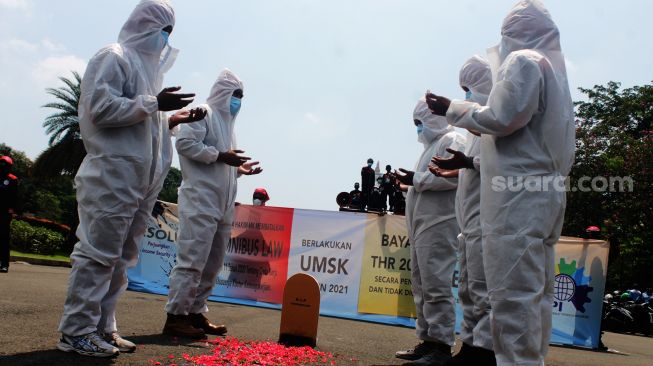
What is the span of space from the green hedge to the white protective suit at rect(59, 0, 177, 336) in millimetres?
19479

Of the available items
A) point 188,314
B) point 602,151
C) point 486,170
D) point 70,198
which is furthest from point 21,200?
point 486,170

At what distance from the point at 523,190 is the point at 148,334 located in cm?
335

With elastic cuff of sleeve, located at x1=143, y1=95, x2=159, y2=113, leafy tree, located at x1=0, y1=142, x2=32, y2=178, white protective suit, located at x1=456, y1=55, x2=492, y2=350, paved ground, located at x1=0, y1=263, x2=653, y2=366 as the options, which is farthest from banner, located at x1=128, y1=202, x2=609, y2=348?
leafy tree, located at x1=0, y1=142, x2=32, y2=178

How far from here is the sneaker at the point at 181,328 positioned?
5230mm

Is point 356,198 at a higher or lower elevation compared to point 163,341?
higher

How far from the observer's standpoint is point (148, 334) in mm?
5285

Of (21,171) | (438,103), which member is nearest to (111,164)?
(438,103)

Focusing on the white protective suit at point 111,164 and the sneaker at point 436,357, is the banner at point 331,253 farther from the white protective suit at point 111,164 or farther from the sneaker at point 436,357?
the white protective suit at point 111,164

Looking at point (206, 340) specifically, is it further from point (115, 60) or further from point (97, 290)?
point (115, 60)

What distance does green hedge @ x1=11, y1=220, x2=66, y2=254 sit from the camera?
21.7m

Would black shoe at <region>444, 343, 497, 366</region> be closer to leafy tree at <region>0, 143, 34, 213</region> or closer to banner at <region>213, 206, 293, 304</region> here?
banner at <region>213, 206, 293, 304</region>

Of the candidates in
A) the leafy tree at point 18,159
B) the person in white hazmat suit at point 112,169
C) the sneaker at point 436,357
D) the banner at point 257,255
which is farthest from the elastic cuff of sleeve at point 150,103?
the leafy tree at point 18,159

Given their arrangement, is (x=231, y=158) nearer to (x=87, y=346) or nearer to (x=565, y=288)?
(x=87, y=346)

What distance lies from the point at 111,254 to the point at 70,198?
156 feet
